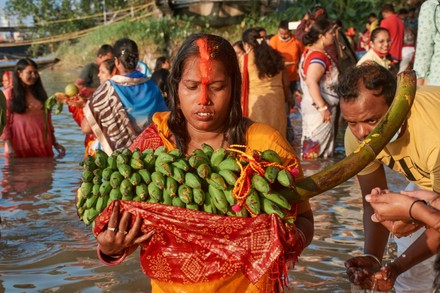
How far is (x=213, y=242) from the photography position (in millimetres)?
2742

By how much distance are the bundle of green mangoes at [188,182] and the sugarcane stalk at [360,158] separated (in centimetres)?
9

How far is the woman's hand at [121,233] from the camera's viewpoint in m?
2.70

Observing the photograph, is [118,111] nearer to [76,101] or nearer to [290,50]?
[76,101]

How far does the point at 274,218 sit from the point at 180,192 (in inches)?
14.8

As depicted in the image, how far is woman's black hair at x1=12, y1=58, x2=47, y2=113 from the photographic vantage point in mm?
9586

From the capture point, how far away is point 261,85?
9055 millimetres

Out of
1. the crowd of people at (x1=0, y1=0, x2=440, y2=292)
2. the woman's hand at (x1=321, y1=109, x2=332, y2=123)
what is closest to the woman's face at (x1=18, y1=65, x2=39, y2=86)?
the crowd of people at (x1=0, y1=0, x2=440, y2=292)

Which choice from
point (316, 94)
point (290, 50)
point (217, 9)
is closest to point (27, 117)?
point (316, 94)

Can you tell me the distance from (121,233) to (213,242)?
365mm

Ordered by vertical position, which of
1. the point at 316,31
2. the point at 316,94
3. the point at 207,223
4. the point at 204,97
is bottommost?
the point at 316,94

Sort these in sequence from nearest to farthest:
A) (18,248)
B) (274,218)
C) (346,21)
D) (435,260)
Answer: (274,218) → (435,260) → (18,248) → (346,21)

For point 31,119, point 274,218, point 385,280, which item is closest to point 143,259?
point 274,218

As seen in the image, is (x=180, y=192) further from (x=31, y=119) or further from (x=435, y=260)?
(x=31, y=119)

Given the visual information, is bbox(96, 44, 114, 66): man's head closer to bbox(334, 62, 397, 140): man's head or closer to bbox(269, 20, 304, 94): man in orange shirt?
bbox(269, 20, 304, 94): man in orange shirt
